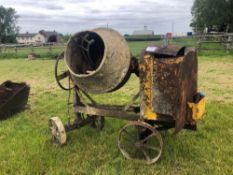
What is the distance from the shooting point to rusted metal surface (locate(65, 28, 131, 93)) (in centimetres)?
431

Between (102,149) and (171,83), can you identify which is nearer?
(171,83)

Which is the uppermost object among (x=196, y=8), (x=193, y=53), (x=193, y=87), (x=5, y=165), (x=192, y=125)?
(x=196, y=8)

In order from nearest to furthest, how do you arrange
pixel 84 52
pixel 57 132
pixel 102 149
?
pixel 102 149, pixel 57 132, pixel 84 52

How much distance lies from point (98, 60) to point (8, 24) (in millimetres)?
68124

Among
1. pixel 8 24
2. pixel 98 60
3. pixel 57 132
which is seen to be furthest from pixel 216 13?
pixel 8 24

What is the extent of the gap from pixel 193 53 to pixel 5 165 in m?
2.61

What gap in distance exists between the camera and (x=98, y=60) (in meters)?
5.00

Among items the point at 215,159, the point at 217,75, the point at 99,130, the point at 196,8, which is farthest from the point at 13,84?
the point at 196,8

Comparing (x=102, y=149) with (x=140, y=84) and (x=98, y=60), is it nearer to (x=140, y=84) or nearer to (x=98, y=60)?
(x=140, y=84)

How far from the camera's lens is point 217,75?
10.7 metres

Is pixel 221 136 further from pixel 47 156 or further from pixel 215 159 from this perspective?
pixel 47 156

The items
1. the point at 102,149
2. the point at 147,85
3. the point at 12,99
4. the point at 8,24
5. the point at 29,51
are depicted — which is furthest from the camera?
the point at 8,24

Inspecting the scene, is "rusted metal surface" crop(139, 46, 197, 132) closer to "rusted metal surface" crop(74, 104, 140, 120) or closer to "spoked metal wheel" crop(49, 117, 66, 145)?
"rusted metal surface" crop(74, 104, 140, 120)

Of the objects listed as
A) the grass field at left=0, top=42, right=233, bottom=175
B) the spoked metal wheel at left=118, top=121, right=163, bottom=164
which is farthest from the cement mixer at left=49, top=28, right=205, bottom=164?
the grass field at left=0, top=42, right=233, bottom=175
